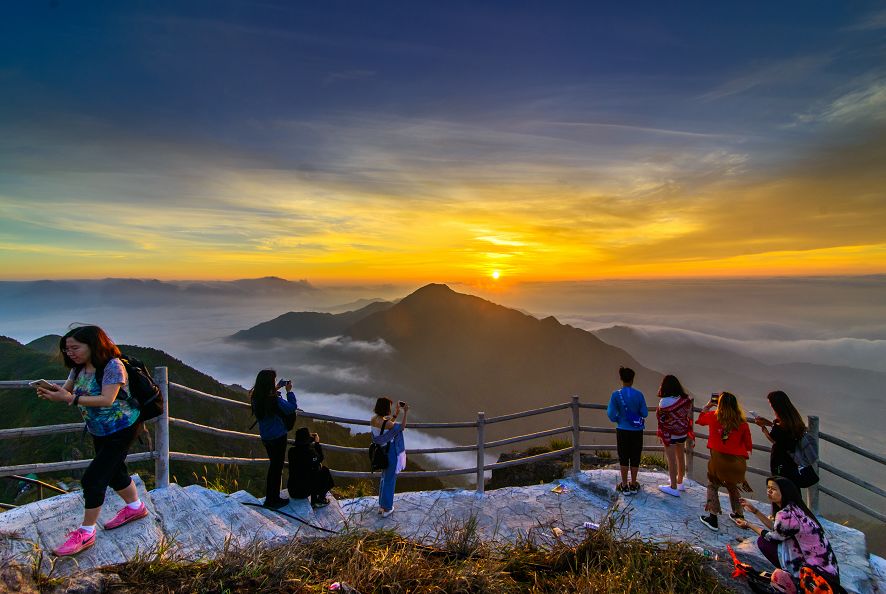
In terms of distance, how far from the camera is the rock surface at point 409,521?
175 inches

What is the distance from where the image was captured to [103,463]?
437cm

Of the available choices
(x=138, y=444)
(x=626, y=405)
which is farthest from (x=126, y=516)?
(x=138, y=444)

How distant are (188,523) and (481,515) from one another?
367cm

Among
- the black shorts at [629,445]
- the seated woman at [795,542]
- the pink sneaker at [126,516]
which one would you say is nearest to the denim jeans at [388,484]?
the pink sneaker at [126,516]

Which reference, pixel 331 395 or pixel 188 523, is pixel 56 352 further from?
pixel 331 395

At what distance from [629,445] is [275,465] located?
509 centimetres

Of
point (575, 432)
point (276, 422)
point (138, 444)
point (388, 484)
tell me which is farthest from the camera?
point (138, 444)

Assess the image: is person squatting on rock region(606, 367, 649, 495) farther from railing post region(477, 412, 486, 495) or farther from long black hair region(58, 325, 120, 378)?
long black hair region(58, 325, 120, 378)

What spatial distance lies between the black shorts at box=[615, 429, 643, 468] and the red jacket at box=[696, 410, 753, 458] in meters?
1.04

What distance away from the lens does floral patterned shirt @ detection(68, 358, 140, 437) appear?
430 cm

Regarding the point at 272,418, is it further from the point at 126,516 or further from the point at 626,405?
the point at 626,405

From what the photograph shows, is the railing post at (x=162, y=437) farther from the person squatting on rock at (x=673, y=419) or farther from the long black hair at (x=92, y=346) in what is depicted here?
the person squatting on rock at (x=673, y=419)

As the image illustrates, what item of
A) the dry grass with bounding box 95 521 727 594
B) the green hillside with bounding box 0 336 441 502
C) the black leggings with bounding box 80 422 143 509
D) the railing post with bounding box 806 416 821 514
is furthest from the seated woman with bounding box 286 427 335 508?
the green hillside with bounding box 0 336 441 502

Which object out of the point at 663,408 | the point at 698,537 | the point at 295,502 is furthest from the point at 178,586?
the point at 663,408
